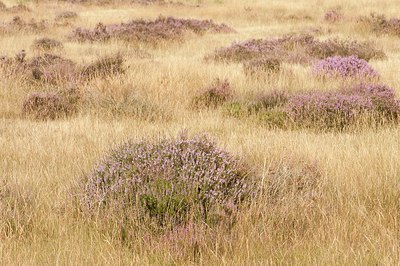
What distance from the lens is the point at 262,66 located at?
10555 mm

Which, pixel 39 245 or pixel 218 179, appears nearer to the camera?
pixel 39 245

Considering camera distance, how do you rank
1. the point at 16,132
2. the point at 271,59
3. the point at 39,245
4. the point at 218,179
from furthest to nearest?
1. the point at 271,59
2. the point at 16,132
3. the point at 218,179
4. the point at 39,245

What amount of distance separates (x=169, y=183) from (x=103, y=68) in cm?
674

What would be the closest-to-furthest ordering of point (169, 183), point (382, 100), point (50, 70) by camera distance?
point (169, 183) → point (382, 100) → point (50, 70)

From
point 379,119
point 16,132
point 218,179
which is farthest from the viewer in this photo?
point 379,119

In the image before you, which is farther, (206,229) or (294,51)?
(294,51)

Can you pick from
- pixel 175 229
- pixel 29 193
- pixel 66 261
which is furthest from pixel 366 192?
pixel 29 193

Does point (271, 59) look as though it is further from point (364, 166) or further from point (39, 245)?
point (39, 245)

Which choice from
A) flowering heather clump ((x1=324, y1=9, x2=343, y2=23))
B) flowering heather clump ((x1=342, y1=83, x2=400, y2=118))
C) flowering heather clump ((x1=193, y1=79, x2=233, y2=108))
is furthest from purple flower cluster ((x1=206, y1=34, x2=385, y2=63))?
flowering heather clump ((x1=324, y1=9, x2=343, y2=23))

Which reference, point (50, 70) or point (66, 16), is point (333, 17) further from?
point (50, 70)

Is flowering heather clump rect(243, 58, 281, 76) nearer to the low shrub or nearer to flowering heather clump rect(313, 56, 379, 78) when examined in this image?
flowering heather clump rect(313, 56, 379, 78)

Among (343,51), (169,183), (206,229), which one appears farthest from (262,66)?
(206,229)

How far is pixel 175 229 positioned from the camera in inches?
128

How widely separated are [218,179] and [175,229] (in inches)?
23.6
